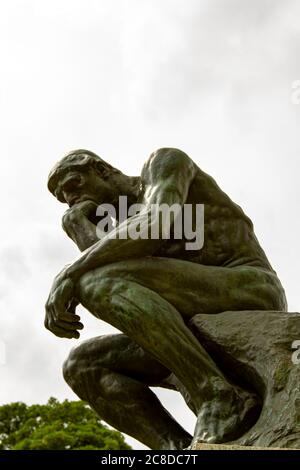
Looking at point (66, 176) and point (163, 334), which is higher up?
point (66, 176)

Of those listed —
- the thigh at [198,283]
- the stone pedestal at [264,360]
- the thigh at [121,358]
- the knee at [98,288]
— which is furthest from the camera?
the thigh at [121,358]

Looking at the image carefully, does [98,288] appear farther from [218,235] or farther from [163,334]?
[218,235]

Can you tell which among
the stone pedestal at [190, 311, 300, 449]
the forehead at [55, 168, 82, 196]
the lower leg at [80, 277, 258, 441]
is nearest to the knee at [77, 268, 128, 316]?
the lower leg at [80, 277, 258, 441]

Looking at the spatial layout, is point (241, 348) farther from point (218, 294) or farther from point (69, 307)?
point (69, 307)

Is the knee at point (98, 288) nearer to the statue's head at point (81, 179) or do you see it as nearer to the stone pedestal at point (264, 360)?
the stone pedestal at point (264, 360)

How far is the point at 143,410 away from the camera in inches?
204

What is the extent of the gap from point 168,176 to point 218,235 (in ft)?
1.69

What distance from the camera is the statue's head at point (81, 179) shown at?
5.68m

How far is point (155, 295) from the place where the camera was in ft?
16.0

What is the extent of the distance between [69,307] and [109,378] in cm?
58

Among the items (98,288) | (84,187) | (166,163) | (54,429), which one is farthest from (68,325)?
(54,429)

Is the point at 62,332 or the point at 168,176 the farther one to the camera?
the point at 168,176

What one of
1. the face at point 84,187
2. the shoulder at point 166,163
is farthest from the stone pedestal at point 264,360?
the face at point 84,187

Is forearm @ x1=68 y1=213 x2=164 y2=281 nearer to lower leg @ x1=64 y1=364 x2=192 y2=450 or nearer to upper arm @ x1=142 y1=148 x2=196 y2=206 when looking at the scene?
upper arm @ x1=142 y1=148 x2=196 y2=206
